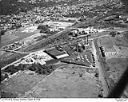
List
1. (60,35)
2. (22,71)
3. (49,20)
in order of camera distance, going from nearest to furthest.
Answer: (22,71) < (60,35) < (49,20)

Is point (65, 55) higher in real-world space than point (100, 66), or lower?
higher

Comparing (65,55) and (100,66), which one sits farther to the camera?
(65,55)

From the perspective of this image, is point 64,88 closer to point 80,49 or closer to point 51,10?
point 80,49

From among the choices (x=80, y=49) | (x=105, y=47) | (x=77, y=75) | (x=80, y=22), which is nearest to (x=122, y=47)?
(x=105, y=47)

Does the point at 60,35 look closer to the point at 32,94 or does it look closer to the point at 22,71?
the point at 22,71

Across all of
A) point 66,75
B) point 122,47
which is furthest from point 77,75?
point 122,47

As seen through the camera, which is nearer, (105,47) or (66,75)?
(66,75)

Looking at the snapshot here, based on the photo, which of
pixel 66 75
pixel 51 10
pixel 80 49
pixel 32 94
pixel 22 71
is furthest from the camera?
pixel 51 10
